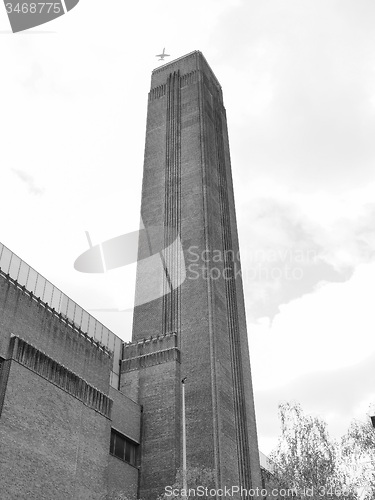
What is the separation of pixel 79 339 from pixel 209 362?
9911 mm

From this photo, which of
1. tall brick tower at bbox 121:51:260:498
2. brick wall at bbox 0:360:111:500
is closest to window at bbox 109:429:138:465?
tall brick tower at bbox 121:51:260:498

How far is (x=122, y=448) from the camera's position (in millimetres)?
33500

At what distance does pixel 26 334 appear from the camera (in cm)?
2872

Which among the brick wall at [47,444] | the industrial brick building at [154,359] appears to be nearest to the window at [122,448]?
the industrial brick building at [154,359]

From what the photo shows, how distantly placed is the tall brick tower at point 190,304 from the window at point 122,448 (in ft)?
2.44

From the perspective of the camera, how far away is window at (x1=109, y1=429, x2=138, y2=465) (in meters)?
32.8

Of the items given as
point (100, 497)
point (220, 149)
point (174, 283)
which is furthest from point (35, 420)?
point (220, 149)

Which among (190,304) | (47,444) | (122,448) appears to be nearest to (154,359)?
(190,304)

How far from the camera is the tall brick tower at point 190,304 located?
3484cm

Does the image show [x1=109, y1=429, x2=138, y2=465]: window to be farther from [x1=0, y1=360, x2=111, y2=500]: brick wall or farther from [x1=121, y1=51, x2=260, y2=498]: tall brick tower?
[x1=0, y1=360, x2=111, y2=500]: brick wall

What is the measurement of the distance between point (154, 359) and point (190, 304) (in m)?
5.45

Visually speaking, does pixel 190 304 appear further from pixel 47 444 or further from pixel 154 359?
pixel 47 444

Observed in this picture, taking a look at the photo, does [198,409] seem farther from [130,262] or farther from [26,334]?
[130,262]

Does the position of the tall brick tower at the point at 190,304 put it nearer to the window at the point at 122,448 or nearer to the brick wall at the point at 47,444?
the window at the point at 122,448
